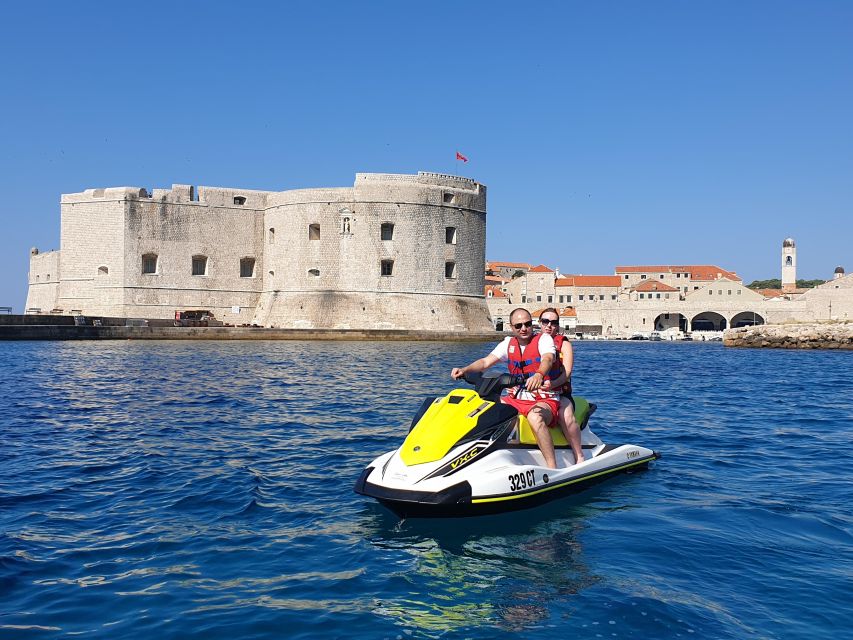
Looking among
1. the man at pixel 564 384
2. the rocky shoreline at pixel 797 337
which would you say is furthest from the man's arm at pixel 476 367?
the rocky shoreline at pixel 797 337

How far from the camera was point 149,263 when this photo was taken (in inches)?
1439

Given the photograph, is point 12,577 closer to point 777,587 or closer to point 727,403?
point 777,587

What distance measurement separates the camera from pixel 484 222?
124ft

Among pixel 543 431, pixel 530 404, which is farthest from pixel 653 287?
pixel 543 431

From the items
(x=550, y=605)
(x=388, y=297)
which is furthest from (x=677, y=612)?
(x=388, y=297)

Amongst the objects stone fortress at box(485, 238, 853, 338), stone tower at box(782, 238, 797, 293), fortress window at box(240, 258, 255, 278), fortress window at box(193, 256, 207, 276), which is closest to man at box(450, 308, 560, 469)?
fortress window at box(193, 256, 207, 276)

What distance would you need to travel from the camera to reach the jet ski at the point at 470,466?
4492 millimetres

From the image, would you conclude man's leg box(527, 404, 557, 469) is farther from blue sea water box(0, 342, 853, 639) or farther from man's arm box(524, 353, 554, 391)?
blue sea water box(0, 342, 853, 639)

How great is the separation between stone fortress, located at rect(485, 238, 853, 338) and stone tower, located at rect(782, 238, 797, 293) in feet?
22.8

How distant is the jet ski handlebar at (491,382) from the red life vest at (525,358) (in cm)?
17

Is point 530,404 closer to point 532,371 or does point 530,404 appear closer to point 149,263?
point 532,371

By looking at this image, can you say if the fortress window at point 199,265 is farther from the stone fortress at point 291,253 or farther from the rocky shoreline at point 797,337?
the rocky shoreline at point 797,337

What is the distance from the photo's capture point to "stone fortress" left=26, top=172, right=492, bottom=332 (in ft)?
115

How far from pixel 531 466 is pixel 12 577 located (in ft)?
10.1
